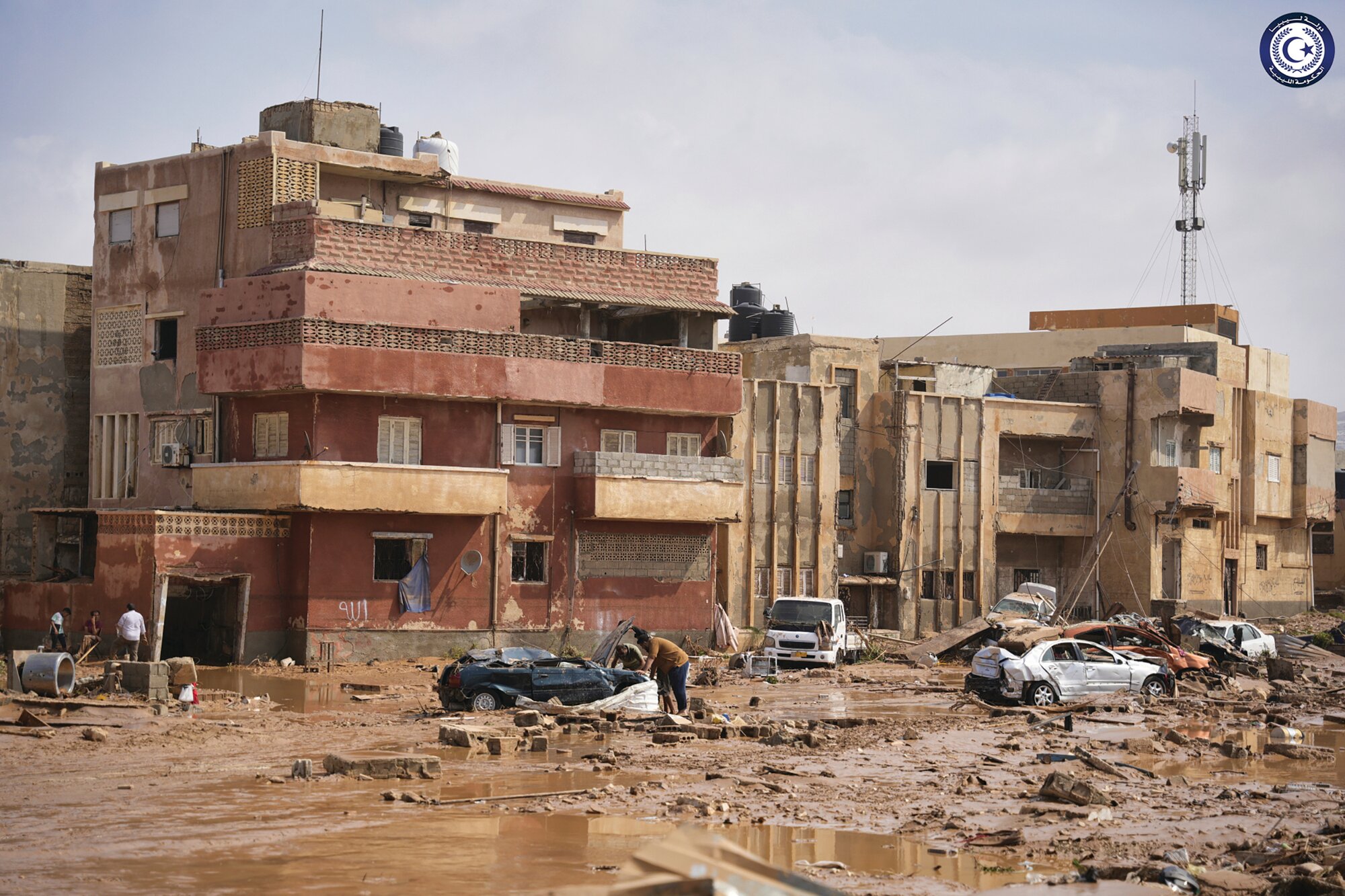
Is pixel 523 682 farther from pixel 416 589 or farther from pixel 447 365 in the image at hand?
pixel 447 365

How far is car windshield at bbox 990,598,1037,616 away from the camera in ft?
129

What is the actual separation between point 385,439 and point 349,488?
78.4 inches

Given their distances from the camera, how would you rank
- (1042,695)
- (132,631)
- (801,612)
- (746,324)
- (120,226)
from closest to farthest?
(1042,695), (132,631), (801,612), (120,226), (746,324)

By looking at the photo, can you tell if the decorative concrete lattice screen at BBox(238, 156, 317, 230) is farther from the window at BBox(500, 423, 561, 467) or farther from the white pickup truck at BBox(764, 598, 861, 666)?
the white pickup truck at BBox(764, 598, 861, 666)

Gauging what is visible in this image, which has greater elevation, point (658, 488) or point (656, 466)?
point (656, 466)

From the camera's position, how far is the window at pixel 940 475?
155ft

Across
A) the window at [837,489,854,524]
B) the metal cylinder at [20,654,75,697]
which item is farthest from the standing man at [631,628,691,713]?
the window at [837,489,854,524]

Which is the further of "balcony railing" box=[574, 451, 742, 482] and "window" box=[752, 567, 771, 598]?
"window" box=[752, 567, 771, 598]

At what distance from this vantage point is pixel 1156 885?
37.0ft

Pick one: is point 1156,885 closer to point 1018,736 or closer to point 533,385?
point 1018,736

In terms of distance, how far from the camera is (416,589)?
3434cm

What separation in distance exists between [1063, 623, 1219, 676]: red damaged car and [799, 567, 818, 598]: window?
13.5 m

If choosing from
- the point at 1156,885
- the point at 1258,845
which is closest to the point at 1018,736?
the point at 1258,845

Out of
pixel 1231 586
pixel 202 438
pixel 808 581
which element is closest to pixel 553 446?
pixel 202 438
